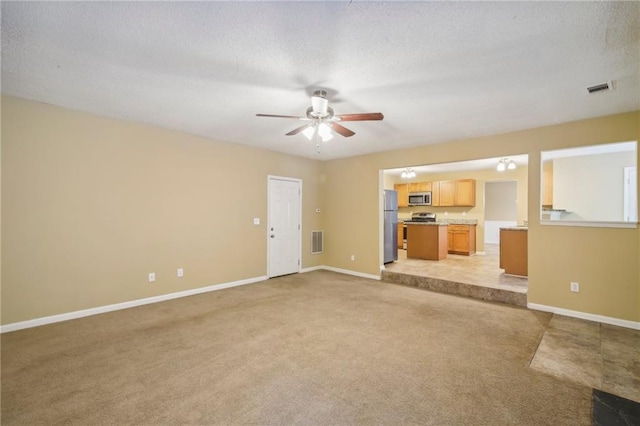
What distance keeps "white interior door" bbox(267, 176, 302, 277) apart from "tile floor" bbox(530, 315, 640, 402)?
4.34 m

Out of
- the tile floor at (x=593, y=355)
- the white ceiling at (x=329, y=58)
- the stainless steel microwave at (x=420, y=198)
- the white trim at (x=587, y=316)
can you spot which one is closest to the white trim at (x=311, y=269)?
the white ceiling at (x=329, y=58)

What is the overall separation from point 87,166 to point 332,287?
409cm

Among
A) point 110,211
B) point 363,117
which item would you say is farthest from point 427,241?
point 110,211

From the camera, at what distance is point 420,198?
29.2 ft

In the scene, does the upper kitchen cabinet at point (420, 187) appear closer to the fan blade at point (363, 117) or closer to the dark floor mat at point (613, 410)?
the fan blade at point (363, 117)

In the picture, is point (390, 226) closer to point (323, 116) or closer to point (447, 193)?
point (447, 193)

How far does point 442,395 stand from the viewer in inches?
82.9

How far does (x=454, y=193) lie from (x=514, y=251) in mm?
3391

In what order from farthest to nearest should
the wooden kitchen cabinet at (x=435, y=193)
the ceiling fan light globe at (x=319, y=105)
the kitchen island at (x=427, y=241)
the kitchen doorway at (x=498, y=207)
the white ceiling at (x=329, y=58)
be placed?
the kitchen doorway at (x=498, y=207), the wooden kitchen cabinet at (x=435, y=193), the kitchen island at (x=427, y=241), the ceiling fan light globe at (x=319, y=105), the white ceiling at (x=329, y=58)

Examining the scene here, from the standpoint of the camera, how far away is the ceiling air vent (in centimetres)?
267

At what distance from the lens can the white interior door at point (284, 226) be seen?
226 inches

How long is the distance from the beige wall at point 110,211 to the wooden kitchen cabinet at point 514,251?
15.6 ft

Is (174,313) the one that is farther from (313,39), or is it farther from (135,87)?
(313,39)

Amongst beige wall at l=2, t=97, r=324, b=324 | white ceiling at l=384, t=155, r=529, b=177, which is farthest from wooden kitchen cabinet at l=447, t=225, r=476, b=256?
beige wall at l=2, t=97, r=324, b=324
